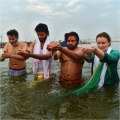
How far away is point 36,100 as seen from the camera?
2854 mm

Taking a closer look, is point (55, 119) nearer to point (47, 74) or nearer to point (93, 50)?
point (93, 50)

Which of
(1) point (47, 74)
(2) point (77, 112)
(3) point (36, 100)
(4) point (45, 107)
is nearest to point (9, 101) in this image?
(3) point (36, 100)

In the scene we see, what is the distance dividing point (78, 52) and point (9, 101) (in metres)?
1.94

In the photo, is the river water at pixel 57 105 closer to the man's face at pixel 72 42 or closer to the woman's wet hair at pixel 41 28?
the man's face at pixel 72 42

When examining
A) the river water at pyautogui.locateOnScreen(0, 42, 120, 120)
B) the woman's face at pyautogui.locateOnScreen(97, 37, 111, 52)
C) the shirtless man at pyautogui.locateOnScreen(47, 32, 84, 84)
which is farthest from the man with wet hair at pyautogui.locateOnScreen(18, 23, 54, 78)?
the woman's face at pyautogui.locateOnScreen(97, 37, 111, 52)

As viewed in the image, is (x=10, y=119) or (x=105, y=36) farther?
(x=105, y=36)

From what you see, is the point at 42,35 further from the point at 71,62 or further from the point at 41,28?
the point at 71,62

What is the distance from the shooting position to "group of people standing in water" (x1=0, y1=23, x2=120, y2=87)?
9.76ft

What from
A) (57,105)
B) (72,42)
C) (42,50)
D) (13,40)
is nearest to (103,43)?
(72,42)

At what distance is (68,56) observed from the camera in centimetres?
335

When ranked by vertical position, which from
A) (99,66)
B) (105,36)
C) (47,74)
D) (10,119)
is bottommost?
(10,119)

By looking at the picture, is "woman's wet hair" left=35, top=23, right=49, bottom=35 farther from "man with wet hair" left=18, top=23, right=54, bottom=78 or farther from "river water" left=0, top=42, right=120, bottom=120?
"river water" left=0, top=42, right=120, bottom=120

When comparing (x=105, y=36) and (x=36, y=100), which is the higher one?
(x=105, y=36)

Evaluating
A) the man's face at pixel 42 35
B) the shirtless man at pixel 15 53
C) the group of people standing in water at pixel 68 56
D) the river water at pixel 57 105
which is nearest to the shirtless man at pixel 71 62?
the group of people standing in water at pixel 68 56
